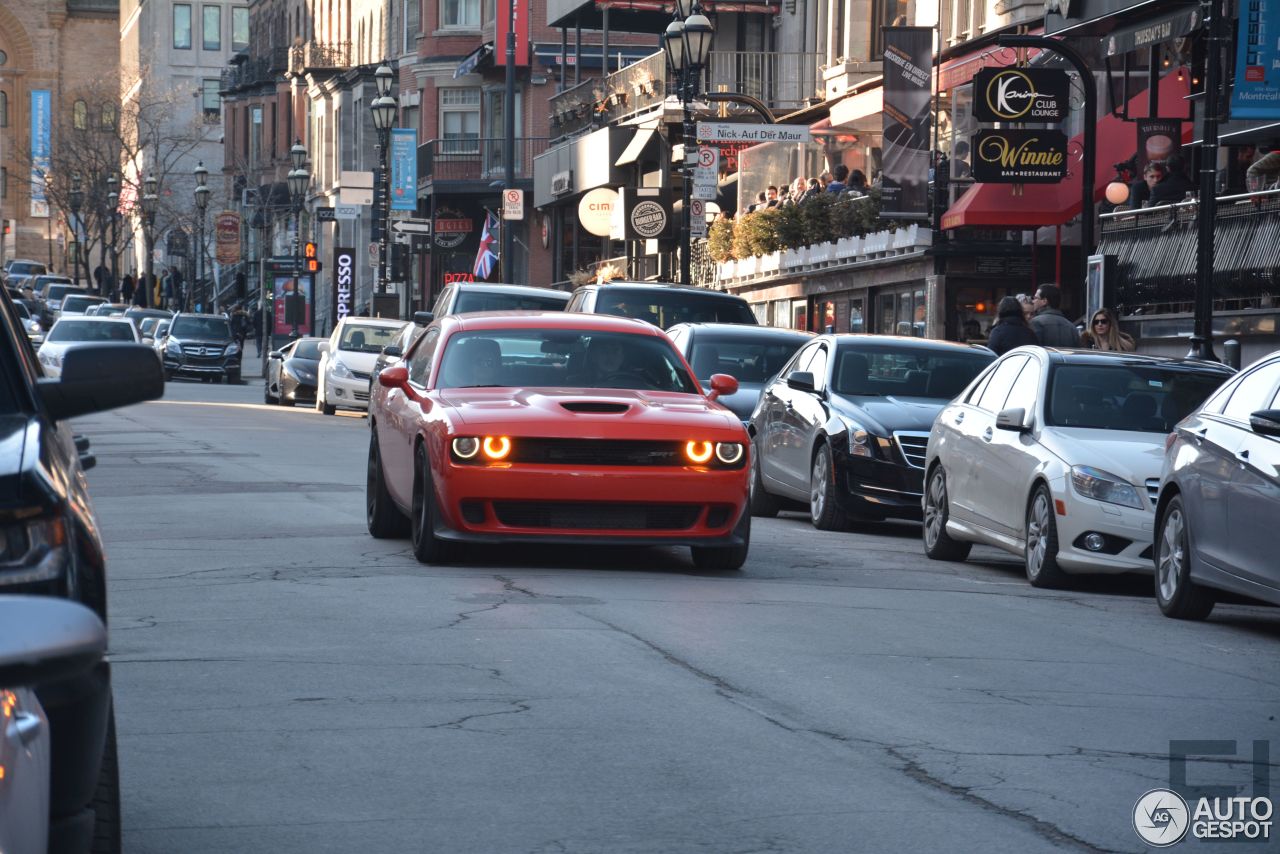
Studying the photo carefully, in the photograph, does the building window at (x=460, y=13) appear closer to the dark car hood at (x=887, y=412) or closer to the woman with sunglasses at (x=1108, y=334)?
the woman with sunglasses at (x=1108, y=334)

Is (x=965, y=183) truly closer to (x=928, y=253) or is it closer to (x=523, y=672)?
(x=928, y=253)

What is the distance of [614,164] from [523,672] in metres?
43.4

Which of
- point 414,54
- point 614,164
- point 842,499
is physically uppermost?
point 414,54

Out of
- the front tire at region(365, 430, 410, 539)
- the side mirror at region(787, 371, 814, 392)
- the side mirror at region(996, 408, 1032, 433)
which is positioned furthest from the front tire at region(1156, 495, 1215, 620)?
the side mirror at region(787, 371, 814, 392)

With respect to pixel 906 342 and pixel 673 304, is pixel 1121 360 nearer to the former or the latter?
pixel 906 342

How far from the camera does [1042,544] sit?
1338 cm

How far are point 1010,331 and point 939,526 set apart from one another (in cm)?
591

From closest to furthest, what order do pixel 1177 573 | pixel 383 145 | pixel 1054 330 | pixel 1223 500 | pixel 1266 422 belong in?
1. pixel 1266 422
2. pixel 1223 500
3. pixel 1177 573
4. pixel 1054 330
5. pixel 383 145

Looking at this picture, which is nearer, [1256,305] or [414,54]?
[1256,305]

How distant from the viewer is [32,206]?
146375 millimetres

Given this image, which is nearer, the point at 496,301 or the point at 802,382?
the point at 802,382

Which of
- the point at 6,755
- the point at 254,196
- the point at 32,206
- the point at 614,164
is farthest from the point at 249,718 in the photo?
the point at 32,206

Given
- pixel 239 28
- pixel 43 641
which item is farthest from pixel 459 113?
pixel 43 641

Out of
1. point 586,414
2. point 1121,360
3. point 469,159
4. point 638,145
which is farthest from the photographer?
point 469,159
